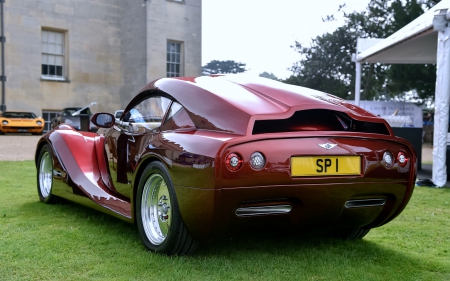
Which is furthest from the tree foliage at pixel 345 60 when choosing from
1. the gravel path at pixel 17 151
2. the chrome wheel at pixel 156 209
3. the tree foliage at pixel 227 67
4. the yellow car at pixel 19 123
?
the chrome wheel at pixel 156 209

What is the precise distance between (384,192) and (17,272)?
92.4 inches

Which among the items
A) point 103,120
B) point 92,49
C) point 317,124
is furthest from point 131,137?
point 92,49

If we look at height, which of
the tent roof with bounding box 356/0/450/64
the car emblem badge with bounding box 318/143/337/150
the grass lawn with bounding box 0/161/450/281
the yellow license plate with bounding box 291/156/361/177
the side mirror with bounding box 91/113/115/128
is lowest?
the grass lawn with bounding box 0/161/450/281

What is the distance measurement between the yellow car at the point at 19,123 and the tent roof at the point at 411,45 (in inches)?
603

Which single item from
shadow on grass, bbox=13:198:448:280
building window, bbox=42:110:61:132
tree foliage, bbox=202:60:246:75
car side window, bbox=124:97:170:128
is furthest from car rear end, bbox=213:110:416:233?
tree foliage, bbox=202:60:246:75

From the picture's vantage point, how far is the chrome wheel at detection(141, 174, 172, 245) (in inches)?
142

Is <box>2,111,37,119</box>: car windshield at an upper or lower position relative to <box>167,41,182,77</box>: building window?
lower

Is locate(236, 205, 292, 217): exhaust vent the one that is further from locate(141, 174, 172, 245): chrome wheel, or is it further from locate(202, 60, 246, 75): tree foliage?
locate(202, 60, 246, 75): tree foliage

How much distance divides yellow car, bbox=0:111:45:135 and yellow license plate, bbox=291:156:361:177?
2146 centimetres

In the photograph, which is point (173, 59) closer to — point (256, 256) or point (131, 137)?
point (131, 137)

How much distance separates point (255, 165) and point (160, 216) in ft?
3.00

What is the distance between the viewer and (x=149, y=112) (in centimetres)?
426

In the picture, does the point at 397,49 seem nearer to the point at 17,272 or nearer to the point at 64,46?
the point at 17,272

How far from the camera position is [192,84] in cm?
385
